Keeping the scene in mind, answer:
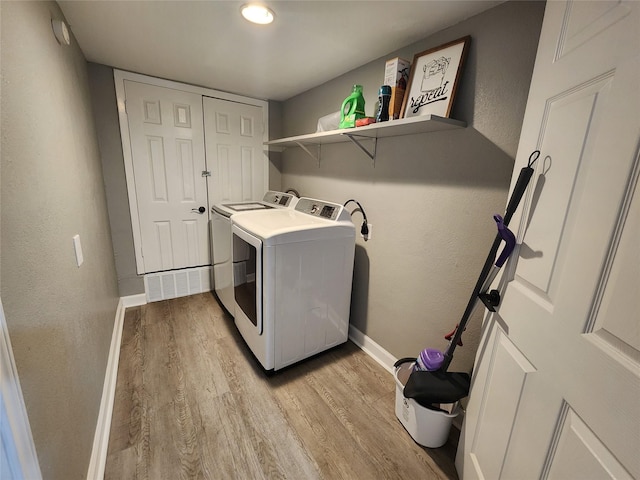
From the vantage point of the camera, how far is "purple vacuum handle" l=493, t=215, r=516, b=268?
940 millimetres

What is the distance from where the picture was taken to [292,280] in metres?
1.76

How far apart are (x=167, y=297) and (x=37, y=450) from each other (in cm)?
233

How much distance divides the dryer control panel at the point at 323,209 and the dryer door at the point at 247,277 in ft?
1.92

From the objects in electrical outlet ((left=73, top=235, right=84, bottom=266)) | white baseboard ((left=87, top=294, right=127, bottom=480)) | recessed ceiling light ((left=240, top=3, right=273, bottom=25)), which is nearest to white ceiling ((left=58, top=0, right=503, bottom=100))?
Answer: recessed ceiling light ((left=240, top=3, right=273, bottom=25))

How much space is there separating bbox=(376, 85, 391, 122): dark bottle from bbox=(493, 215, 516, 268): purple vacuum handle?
3.13ft

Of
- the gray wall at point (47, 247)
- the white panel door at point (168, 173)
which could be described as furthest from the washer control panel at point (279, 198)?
the gray wall at point (47, 247)

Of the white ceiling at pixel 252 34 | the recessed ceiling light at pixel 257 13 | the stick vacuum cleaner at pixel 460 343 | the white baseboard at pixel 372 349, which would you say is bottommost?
the white baseboard at pixel 372 349

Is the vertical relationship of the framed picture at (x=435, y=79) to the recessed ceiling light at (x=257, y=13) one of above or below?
below

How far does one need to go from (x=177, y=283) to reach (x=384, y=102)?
2616 mm

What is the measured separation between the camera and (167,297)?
285 cm

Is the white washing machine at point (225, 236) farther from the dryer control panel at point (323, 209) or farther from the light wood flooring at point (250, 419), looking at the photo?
the light wood flooring at point (250, 419)

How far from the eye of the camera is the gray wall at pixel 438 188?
4.09 feet

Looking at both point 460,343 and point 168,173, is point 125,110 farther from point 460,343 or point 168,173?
point 460,343

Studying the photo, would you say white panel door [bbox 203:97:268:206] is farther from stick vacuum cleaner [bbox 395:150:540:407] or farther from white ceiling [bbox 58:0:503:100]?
stick vacuum cleaner [bbox 395:150:540:407]
